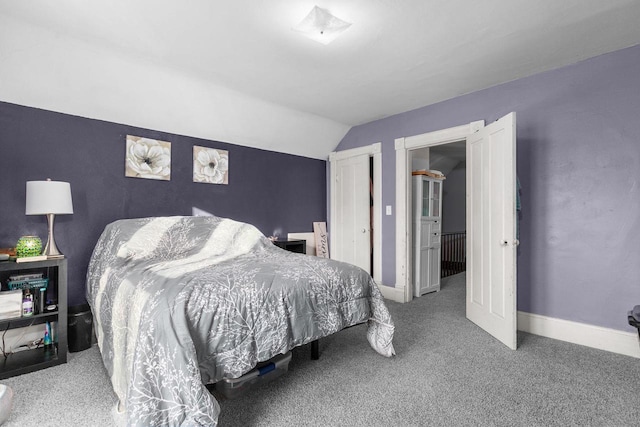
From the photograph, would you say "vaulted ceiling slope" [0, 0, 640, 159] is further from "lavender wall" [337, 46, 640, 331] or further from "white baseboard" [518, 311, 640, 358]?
"white baseboard" [518, 311, 640, 358]

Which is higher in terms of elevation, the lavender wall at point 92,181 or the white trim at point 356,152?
the white trim at point 356,152

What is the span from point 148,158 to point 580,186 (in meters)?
4.18

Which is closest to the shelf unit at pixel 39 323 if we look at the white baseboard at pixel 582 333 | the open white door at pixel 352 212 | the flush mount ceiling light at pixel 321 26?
the flush mount ceiling light at pixel 321 26

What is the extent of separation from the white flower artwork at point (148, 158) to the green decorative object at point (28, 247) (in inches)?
38.5

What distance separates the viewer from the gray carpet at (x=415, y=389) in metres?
1.69

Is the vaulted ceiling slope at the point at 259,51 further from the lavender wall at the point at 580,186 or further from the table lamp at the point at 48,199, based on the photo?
the table lamp at the point at 48,199

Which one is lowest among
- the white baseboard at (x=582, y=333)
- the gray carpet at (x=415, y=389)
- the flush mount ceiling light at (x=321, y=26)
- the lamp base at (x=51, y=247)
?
the gray carpet at (x=415, y=389)

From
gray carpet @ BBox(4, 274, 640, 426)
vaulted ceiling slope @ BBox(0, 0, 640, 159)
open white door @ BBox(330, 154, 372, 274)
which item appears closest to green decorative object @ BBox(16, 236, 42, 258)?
gray carpet @ BBox(4, 274, 640, 426)

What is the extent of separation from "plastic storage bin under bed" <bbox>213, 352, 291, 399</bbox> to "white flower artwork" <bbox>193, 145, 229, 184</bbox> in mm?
2415

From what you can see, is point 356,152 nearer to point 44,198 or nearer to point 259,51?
point 259,51

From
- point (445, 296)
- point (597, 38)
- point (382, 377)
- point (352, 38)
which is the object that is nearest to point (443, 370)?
point (382, 377)

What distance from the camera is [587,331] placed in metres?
2.67

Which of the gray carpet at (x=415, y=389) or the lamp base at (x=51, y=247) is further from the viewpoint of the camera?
the lamp base at (x=51, y=247)

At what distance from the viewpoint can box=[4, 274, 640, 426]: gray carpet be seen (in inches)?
66.7
